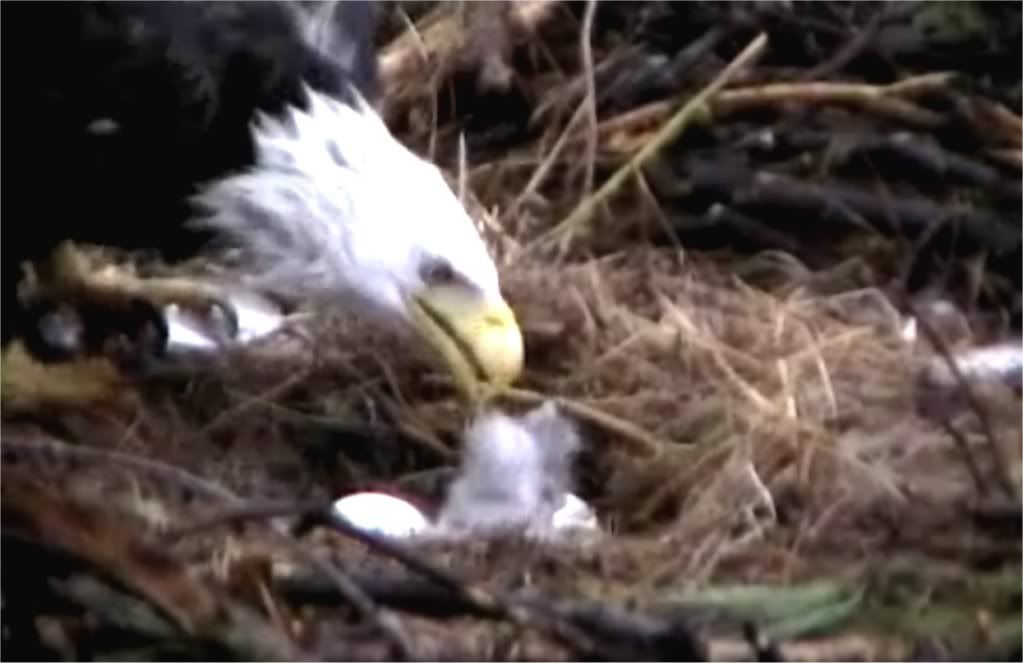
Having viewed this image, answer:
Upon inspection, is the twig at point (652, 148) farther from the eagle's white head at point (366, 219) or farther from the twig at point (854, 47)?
the eagle's white head at point (366, 219)

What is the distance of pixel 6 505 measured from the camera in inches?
97.7

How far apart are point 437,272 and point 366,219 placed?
0.35ft

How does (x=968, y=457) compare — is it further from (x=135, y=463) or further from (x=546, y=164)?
(x=546, y=164)

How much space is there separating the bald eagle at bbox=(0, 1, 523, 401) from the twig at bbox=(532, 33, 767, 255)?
495 millimetres

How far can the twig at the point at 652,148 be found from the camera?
388 centimetres

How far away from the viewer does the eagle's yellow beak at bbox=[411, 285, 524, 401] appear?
3.24m

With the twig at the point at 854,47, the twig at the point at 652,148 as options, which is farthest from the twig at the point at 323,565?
the twig at the point at 854,47

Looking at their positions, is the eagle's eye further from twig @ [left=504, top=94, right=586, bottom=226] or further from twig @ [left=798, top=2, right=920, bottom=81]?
twig @ [left=798, top=2, right=920, bottom=81]

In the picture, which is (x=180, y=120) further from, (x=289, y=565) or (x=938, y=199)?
(x=938, y=199)

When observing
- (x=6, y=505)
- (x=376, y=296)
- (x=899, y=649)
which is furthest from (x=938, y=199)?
(x=6, y=505)

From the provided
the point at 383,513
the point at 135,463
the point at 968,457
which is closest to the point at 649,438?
the point at 383,513

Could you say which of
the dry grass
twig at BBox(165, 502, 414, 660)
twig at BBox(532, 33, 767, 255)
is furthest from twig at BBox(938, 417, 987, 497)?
twig at BBox(532, 33, 767, 255)

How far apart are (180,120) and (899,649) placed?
41.7 inches

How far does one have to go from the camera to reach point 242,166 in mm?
3332
